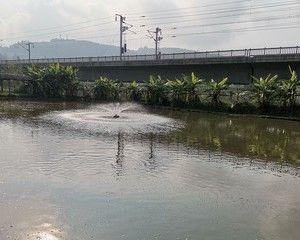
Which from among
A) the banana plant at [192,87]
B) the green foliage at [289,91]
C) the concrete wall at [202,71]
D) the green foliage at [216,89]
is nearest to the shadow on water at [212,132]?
the green foliage at [289,91]

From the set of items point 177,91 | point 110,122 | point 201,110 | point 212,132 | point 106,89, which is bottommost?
point 212,132

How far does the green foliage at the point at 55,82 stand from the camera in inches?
2330

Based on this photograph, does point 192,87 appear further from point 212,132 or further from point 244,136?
point 244,136

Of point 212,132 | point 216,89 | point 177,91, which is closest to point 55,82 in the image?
point 177,91

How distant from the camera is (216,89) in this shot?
47062mm

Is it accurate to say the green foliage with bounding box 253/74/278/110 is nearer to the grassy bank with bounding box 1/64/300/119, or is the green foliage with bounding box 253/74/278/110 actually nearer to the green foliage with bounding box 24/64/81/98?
the grassy bank with bounding box 1/64/300/119

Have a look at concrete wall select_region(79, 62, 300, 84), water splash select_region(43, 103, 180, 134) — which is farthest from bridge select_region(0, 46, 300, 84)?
water splash select_region(43, 103, 180, 134)

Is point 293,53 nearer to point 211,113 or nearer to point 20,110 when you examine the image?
point 211,113

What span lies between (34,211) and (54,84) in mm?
47205

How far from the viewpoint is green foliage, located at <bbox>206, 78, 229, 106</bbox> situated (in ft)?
154

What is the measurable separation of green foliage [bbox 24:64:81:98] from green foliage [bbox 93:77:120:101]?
12.3ft

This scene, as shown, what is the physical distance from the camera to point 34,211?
1388cm

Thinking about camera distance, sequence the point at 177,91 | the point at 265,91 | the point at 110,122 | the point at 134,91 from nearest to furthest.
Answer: the point at 110,122 < the point at 265,91 < the point at 177,91 < the point at 134,91

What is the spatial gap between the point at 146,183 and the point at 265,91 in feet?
94.1
